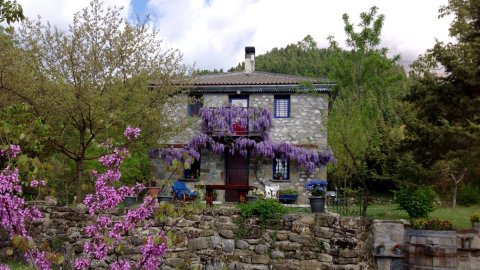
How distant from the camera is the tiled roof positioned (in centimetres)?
1685

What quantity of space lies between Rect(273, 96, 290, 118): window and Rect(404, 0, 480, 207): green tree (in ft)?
16.9

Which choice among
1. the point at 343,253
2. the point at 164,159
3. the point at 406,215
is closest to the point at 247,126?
the point at 164,159

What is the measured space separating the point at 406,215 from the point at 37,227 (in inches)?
383

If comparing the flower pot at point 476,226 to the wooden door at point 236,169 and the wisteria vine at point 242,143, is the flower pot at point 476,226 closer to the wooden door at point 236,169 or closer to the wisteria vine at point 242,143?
the wisteria vine at point 242,143

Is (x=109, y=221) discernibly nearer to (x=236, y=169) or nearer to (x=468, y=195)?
(x=236, y=169)

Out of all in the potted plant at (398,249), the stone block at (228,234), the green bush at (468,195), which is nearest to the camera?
the stone block at (228,234)

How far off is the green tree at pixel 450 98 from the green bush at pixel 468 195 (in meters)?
8.40

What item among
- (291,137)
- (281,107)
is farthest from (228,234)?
(281,107)

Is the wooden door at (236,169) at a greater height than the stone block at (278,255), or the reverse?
the wooden door at (236,169)

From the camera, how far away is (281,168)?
672 inches

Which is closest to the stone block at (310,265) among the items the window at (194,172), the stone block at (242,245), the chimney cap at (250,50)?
the stone block at (242,245)

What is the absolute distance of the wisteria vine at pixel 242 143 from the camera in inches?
651

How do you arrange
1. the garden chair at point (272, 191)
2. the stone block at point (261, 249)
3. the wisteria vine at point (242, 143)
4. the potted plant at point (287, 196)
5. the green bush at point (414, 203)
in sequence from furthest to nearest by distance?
1. the wisteria vine at point (242, 143)
2. the potted plant at point (287, 196)
3. the garden chair at point (272, 191)
4. the green bush at point (414, 203)
5. the stone block at point (261, 249)

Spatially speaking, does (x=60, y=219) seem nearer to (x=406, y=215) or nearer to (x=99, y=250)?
(x=99, y=250)
